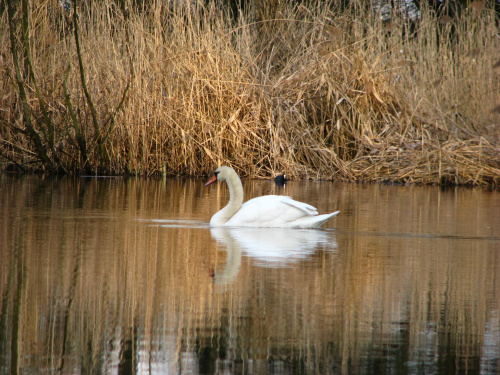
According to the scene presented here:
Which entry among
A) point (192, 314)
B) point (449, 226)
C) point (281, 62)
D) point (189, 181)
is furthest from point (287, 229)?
point (281, 62)

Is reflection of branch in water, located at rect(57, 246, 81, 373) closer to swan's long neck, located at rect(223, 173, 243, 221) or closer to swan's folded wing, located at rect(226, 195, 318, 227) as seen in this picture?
swan's folded wing, located at rect(226, 195, 318, 227)

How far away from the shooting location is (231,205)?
6.50 m

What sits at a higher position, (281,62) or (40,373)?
(281,62)

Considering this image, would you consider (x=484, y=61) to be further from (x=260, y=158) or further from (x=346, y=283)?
(x=346, y=283)

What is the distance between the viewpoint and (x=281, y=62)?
1279 cm

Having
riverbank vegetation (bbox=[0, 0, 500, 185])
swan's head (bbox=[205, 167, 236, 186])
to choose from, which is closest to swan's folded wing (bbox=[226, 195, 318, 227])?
swan's head (bbox=[205, 167, 236, 186])

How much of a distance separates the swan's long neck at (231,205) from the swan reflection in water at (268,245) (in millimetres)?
129

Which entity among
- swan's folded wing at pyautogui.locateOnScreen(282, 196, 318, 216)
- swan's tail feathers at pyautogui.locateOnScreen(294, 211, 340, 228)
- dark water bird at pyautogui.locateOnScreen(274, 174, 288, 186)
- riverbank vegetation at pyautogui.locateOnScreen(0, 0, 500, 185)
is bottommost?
swan's tail feathers at pyautogui.locateOnScreen(294, 211, 340, 228)

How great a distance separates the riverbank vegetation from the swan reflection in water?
5.57 metres

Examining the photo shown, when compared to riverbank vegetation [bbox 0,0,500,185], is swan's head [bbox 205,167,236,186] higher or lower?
lower

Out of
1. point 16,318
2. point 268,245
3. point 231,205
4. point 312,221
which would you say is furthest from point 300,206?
point 16,318

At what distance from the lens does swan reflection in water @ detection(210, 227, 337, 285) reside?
14.2 feet

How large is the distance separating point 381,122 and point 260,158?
1.87m

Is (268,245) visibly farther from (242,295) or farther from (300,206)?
(242,295)
